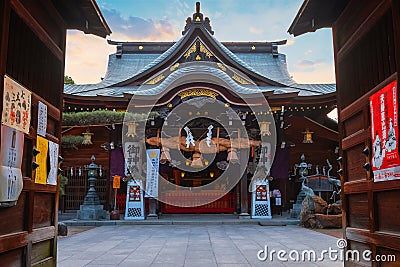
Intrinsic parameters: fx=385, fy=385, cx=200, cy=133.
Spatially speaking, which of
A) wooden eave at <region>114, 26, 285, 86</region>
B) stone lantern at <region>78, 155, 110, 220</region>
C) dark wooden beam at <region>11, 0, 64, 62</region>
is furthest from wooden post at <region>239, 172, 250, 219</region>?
dark wooden beam at <region>11, 0, 64, 62</region>

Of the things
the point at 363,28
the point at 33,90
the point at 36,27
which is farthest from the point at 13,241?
the point at 363,28

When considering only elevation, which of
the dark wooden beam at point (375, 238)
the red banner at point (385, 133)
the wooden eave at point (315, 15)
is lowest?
the dark wooden beam at point (375, 238)

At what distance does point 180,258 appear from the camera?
267 inches

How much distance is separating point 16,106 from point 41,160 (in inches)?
42.8

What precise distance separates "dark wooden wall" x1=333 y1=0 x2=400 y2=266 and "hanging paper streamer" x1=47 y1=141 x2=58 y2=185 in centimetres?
417

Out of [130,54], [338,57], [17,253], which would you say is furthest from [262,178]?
[130,54]

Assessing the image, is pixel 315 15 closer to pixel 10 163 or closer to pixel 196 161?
pixel 10 163

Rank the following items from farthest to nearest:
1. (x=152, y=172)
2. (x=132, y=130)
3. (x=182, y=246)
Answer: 1. (x=132, y=130)
2. (x=152, y=172)
3. (x=182, y=246)

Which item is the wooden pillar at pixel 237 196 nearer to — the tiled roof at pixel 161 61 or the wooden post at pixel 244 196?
the wooden post at pixel 244 196

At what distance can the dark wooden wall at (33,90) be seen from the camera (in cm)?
411

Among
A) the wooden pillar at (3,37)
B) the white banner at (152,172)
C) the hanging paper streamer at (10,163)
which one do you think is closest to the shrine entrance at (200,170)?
the white banner at (152,172)

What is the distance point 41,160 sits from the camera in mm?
5059

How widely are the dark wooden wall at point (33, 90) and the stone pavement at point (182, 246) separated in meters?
1.36

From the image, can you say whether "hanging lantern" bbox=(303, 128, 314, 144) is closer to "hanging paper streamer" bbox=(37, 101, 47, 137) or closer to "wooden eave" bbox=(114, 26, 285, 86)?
"wooden eave" bbox=(114, 26, 285, 86)
